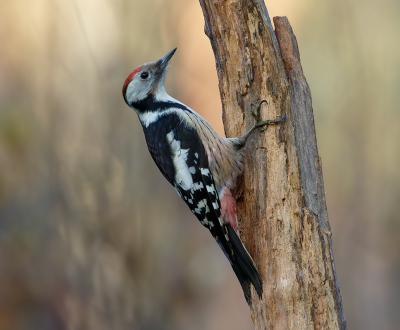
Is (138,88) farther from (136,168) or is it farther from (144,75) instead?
(136,168)

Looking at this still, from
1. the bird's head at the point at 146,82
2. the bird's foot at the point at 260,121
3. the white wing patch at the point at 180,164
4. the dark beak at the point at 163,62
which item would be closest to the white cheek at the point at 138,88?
the bird's head at the point at 146,82

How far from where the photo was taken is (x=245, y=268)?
2.56 m

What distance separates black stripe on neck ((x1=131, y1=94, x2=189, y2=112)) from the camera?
326 cm

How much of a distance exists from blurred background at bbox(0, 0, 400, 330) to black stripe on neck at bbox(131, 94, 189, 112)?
161 centimetres

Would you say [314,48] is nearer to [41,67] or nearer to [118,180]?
[118,180]

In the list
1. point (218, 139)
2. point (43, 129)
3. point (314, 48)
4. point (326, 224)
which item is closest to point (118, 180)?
point (43, 129)

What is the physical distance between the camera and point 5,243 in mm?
5062

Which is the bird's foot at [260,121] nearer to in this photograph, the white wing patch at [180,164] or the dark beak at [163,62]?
the white wing patch at [180,164]

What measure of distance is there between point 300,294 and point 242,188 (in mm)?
751

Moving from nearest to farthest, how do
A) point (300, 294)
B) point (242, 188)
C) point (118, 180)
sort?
point (300, 294)
point (242, 188)
point (118, 180)

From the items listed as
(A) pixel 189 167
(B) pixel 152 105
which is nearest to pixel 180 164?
(A) pixel 189 167

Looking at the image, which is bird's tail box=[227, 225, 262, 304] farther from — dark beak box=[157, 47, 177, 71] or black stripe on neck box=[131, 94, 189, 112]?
dark beak box=[157, 47, 177, 71]

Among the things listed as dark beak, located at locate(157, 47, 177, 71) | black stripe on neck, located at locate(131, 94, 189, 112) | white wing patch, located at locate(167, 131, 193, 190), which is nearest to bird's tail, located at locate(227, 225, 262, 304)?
white wing patch, located at locate(167, 131, 193, 190)

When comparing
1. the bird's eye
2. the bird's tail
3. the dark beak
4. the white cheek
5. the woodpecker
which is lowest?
the bird's tail
